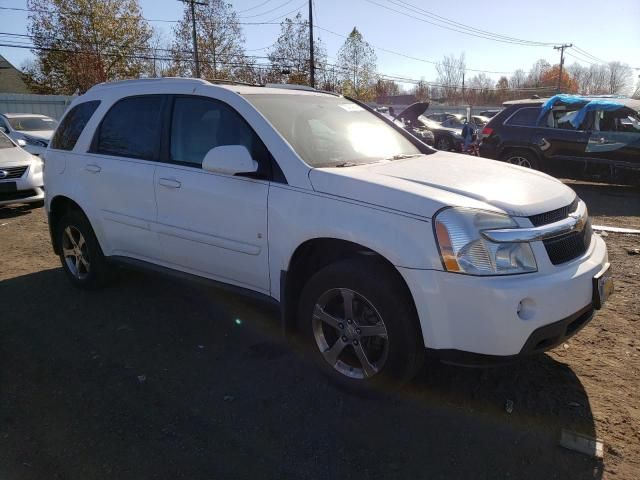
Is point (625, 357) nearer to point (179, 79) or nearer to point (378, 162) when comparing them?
point (378, 162)

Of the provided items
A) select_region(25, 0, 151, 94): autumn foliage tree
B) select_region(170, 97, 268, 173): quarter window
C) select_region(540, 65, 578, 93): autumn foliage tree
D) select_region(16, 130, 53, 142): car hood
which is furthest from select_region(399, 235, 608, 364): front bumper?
select_region(540, 65, 578, 93): autumn foliage tree

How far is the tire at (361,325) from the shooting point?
2.67 m

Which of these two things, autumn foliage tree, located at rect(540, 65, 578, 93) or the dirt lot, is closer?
the dirt lot

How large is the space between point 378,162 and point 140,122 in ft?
6.59

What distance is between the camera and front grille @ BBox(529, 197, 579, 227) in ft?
8.66

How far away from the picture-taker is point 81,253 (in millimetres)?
4754

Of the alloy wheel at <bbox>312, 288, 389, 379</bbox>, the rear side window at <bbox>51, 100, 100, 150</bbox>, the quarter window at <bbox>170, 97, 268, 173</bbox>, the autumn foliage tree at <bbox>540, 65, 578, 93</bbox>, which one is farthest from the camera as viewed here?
the autumn foliage tree at <bbox>540, 65, 578, 93</bbox>

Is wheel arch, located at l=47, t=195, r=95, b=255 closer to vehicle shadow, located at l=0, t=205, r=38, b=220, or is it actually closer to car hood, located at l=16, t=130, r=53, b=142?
vehicle shadow, located at l=0, t=205, r=38, b=220

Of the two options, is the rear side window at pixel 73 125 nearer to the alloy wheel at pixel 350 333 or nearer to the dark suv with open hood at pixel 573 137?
the alloy wheel at pixel 350 333

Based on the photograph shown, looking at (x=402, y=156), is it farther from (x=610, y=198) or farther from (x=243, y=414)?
(x=610, y=198)

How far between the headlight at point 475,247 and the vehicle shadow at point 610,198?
6.24 meters

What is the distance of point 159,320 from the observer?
4.16m

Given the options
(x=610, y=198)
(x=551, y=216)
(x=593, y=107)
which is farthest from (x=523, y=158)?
(x=551, y=216)

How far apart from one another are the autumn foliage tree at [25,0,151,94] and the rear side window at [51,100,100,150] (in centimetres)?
2967
